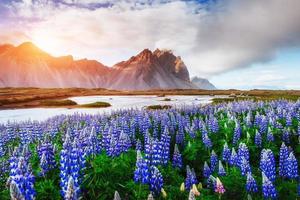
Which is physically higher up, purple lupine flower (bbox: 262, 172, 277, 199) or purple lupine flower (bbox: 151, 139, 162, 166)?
purple lupine flower (bbox: 151, 139, 162, 166)

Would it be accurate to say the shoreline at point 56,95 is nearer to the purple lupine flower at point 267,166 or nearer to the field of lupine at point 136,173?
the field of lupine at point 136,173

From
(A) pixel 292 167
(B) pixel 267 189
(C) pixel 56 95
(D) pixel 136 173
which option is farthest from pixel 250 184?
(C) pixel 56 95

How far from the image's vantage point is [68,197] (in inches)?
153

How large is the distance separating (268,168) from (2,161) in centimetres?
684

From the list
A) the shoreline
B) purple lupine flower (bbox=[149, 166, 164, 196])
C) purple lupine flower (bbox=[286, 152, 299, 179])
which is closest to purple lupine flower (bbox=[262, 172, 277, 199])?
purple lupine flower (bbox=[286, 152, 299, 179])

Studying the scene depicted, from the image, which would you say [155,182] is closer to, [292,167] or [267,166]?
[267,166]

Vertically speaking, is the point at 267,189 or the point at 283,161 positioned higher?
the point at 283,161

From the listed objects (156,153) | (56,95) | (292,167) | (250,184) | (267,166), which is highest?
(156,153)

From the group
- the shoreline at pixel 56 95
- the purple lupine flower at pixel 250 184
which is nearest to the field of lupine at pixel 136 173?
the purple lupine flower at pixel 250 184

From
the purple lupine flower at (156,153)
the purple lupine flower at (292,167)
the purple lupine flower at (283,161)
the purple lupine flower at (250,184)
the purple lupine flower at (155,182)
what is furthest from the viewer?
the purple lupine flower at (283,161)

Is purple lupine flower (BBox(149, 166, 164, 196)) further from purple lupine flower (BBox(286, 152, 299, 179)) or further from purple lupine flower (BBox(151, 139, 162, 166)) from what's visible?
purple lupine flower (BBox(286, 152, 299, 179))

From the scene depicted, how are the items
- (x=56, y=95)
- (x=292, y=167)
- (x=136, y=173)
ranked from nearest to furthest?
1. (x=136, y=173)
2. (x=292, y=167)
3. (x=56, y=95)

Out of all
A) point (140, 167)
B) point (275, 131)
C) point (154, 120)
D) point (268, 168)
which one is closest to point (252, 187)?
point (268, 168)

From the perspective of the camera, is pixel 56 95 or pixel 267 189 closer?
pixel 267 189
